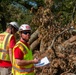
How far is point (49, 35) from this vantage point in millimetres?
8555

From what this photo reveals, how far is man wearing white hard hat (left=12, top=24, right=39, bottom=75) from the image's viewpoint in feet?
15.3

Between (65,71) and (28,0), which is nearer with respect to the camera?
(65,71)

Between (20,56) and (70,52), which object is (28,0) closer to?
(70,52)

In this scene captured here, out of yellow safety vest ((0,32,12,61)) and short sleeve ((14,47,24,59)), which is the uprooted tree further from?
short sleeve ((14,47,24,59))

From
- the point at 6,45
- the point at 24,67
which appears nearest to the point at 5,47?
the point at 6,45

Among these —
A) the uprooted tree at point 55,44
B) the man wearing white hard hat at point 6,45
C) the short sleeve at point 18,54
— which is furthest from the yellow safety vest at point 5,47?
the uprooted tree at point 55,44

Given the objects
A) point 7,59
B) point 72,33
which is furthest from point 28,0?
point 7,59

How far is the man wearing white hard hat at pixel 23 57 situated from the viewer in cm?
467

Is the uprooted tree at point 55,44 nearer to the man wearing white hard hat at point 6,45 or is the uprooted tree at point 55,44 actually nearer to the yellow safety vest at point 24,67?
the man wearing white hard hat at point 6,45

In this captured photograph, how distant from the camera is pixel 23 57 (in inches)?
186

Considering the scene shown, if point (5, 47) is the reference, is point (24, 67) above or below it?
below

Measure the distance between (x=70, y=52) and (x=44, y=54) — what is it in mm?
728

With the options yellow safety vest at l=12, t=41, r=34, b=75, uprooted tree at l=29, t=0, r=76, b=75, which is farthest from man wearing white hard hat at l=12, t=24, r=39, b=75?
uprooted tree at l=29, t=0, r=76, b=75

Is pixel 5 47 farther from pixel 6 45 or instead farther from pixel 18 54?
pixel 18 54
